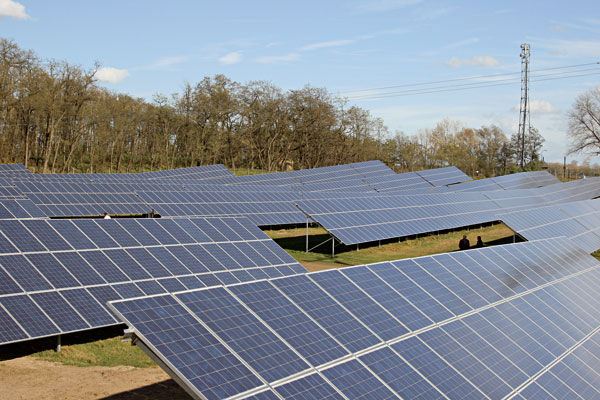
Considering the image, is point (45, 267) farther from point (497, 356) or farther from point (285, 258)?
point (497, 356)

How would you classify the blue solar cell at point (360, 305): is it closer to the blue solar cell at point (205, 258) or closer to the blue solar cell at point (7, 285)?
the blue solar cell at point (205, 258)

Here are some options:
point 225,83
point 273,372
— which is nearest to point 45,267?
point 273,372

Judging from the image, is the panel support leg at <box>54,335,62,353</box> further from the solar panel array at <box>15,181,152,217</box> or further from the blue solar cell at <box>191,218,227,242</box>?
the solar panel array at <box>15,181,152,217</box>

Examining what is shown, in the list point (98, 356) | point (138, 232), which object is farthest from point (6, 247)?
point (138, 232)

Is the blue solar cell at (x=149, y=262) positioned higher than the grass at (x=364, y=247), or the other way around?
the blue solar cell at (x=149, y=262)

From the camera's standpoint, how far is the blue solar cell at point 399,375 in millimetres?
7492

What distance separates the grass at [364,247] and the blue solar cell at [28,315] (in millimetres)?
15022

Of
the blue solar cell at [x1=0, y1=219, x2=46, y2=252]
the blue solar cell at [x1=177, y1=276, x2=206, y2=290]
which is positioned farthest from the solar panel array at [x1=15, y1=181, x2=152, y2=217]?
the blue solar cell at [x1=177, y1=276, x2=206, y2=290]

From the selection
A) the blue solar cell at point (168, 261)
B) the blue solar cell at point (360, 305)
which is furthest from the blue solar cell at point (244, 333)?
the blue solar cell at point (168, 261)

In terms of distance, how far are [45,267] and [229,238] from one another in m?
6.08

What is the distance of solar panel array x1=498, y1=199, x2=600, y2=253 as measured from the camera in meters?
29.2

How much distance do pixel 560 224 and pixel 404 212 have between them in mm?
8786

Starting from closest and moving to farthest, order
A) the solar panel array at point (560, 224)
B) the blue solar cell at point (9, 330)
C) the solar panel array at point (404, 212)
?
the blue solar cell at point (9, 330)
the solar panel array at point (404, 212)
the solar panel array at point (560, 224)

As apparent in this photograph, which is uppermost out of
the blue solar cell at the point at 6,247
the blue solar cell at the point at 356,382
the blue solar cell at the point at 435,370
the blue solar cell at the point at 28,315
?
the blue solar cell at the point at 6,247
